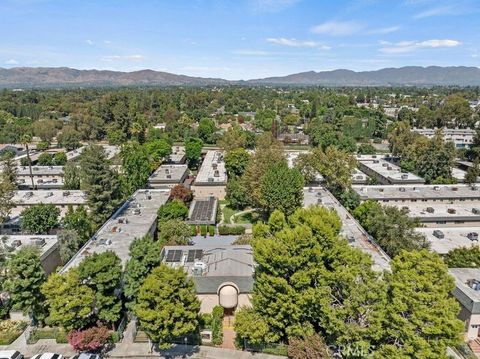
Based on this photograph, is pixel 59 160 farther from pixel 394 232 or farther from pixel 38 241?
pixel 394 232

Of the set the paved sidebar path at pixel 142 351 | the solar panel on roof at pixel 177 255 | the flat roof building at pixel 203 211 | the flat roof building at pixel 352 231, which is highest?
the flat roof building at pixel 352 231

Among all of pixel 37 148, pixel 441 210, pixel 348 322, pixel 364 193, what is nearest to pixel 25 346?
pixel 348 322

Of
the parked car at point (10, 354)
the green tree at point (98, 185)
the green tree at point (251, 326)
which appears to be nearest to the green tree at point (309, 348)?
the green tree at point (251, 326)

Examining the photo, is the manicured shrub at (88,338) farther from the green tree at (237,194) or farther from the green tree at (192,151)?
the green tree at (192,151)

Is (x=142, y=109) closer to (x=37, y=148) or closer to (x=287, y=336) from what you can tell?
(x=37, y=148)

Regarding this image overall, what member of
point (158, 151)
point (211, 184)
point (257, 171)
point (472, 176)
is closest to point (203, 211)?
point (257, 171)
